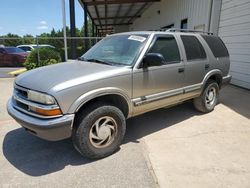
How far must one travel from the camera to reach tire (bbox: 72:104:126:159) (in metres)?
3.04

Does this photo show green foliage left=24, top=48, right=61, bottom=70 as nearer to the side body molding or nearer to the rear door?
the rear door

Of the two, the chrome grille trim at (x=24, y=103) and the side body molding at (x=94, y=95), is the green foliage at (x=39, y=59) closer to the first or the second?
the chrome grille trim at (x=24, y=103)

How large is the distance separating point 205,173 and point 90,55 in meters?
2.87

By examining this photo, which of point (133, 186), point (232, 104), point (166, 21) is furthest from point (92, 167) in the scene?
point (166, 21)

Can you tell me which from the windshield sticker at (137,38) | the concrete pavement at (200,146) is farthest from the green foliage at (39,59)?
the windshield sticker at (137,38)

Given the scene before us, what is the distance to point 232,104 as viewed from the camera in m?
6.01

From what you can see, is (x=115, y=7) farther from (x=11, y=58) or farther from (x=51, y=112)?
(x=51, y=112)

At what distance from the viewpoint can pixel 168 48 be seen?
4.21m

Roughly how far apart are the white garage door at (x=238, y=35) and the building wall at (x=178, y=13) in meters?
1.33

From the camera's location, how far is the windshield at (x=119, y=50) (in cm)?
368

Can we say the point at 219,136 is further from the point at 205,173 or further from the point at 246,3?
the point at 246,3

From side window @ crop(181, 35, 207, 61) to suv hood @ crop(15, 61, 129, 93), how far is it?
1792 mm

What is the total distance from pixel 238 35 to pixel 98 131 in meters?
7.28

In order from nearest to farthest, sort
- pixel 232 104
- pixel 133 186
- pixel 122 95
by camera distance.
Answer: pixel 133 186
pixel 122 95
pixel 232 104
